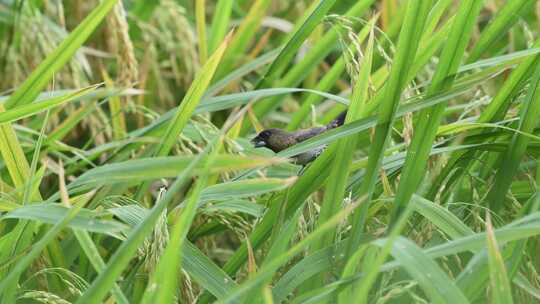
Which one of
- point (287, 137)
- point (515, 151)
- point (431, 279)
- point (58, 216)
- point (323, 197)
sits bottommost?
point (431, 279)

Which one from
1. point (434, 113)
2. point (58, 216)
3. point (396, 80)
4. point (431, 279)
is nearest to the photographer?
point (431, 279)

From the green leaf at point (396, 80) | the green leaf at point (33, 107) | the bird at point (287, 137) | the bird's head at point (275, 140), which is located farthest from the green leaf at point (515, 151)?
the green leaf at point (33, 107)

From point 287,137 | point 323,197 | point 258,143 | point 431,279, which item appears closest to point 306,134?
point 287,137

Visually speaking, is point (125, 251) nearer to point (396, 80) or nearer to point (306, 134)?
point (396, 80)

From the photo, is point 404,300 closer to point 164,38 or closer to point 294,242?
point 294,242

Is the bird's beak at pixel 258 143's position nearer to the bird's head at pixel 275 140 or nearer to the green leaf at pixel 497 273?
the bird's head at pixel 275 140

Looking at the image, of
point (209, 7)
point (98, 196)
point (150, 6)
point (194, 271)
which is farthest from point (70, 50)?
point (209, 7)

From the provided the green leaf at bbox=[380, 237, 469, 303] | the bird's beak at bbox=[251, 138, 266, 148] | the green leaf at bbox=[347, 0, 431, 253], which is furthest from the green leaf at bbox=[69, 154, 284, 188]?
the bird's beak at bbox=[251, 138, 266, 148]

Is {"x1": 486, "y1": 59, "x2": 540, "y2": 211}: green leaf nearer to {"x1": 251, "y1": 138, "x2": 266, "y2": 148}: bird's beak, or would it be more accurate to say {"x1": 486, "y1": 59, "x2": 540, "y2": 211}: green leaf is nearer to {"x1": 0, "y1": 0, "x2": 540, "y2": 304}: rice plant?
{"x1": 0, "y1": 0, "x2": 540, "y2": 304}: rice plant

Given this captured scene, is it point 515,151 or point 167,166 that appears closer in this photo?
point 167,166
